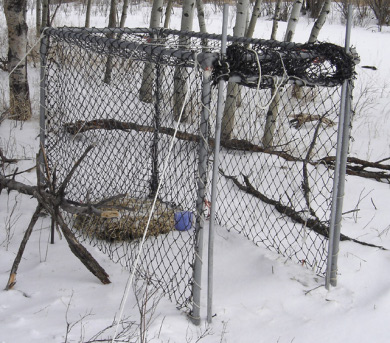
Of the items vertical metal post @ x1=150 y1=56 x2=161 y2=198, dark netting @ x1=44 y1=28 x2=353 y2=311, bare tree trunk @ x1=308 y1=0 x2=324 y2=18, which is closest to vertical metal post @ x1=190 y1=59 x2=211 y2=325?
dark netting @ x1=44 y1=28 x2=353 y2=311

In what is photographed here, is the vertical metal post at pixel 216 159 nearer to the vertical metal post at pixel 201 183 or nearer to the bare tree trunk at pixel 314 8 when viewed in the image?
the vertical metal post at pixel 201 183

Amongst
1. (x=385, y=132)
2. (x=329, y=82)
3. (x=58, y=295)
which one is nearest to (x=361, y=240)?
(x=329, y=82)

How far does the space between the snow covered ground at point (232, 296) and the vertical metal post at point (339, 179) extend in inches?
5.9

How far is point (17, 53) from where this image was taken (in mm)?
6316

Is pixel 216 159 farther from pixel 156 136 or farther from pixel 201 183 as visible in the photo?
pixel 156 136

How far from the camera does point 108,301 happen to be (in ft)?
9.75

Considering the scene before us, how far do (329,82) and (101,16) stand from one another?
1412cm

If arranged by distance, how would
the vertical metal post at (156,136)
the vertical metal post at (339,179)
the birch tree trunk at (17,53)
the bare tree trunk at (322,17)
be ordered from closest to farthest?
1. the vertical metal post at (339,179)
2. the vertical metal post at (156,136)
3. the birch tree trunk at (17,53)
4. the bare tree trunk at (322,17)

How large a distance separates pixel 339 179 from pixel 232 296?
994 mm

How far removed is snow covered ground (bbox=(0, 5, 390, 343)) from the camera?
2709 mm

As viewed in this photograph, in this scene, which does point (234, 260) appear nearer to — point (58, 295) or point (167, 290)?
point (167, 290)

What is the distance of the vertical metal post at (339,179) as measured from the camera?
9.92 feet

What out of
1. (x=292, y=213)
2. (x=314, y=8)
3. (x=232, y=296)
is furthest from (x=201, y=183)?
(x=314, y=8)

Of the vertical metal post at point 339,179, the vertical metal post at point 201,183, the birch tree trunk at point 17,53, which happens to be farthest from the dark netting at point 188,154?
the birch tree trunk at point 17,53
